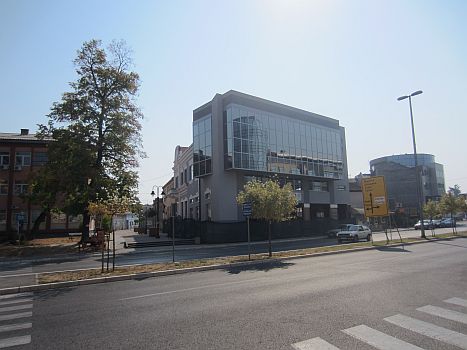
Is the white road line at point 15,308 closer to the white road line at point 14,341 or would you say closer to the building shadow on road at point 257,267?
the white road line at point 14,341

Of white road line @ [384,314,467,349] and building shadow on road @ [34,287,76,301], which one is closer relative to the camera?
white road line @ [384,314,467,349]

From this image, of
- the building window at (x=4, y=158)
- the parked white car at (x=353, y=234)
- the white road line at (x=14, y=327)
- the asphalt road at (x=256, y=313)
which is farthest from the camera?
the building window at (x=4, y=158)

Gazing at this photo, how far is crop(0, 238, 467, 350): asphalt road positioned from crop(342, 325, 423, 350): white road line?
0.02 metres

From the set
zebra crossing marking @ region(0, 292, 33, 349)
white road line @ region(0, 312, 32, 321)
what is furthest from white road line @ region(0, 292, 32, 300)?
white road line @ region(0, 312, 32, 321)

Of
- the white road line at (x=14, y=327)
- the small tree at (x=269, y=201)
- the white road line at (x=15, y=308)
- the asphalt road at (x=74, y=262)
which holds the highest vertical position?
the small tree at (x=269, y=201)

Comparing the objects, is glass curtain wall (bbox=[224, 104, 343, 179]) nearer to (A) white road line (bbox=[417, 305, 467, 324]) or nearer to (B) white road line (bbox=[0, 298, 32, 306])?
(B) white road line (bbox=[0, 298, 32, 306])

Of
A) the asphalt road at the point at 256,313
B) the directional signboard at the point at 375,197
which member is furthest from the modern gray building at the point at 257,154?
the asphalt road at the point at 256,313

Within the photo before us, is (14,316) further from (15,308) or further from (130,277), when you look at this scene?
(130,277)

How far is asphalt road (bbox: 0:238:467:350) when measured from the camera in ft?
19.0

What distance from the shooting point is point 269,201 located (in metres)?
20.8

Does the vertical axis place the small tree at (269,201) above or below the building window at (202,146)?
below

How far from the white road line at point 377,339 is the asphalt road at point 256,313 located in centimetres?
2

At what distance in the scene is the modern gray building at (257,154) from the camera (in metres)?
38.7

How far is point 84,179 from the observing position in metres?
29.7
